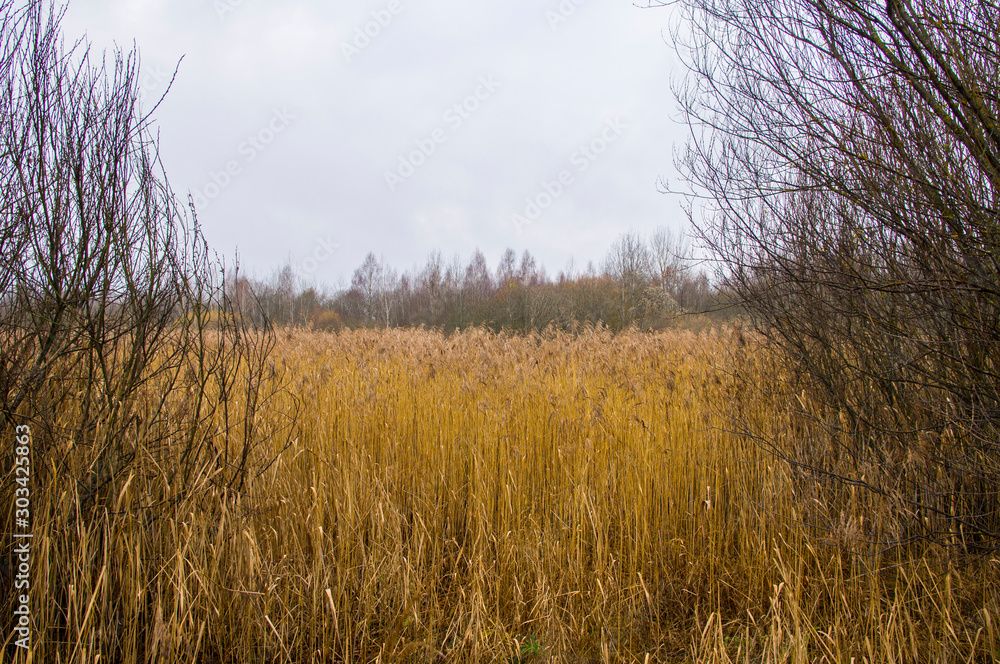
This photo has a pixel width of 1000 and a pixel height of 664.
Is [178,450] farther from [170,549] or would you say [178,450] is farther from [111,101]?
[111,101]

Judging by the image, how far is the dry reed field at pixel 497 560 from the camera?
2068 mm

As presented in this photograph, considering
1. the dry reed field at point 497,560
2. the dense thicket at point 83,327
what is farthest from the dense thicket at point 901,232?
the dense thicket at point 83,327

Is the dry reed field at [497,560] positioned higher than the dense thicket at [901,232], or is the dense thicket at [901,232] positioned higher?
the dense thicket at [901,232]

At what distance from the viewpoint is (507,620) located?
243 cm

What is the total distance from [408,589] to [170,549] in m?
1.13

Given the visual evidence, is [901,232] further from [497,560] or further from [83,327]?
[83,327]

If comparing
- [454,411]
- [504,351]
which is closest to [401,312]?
[504,351]
